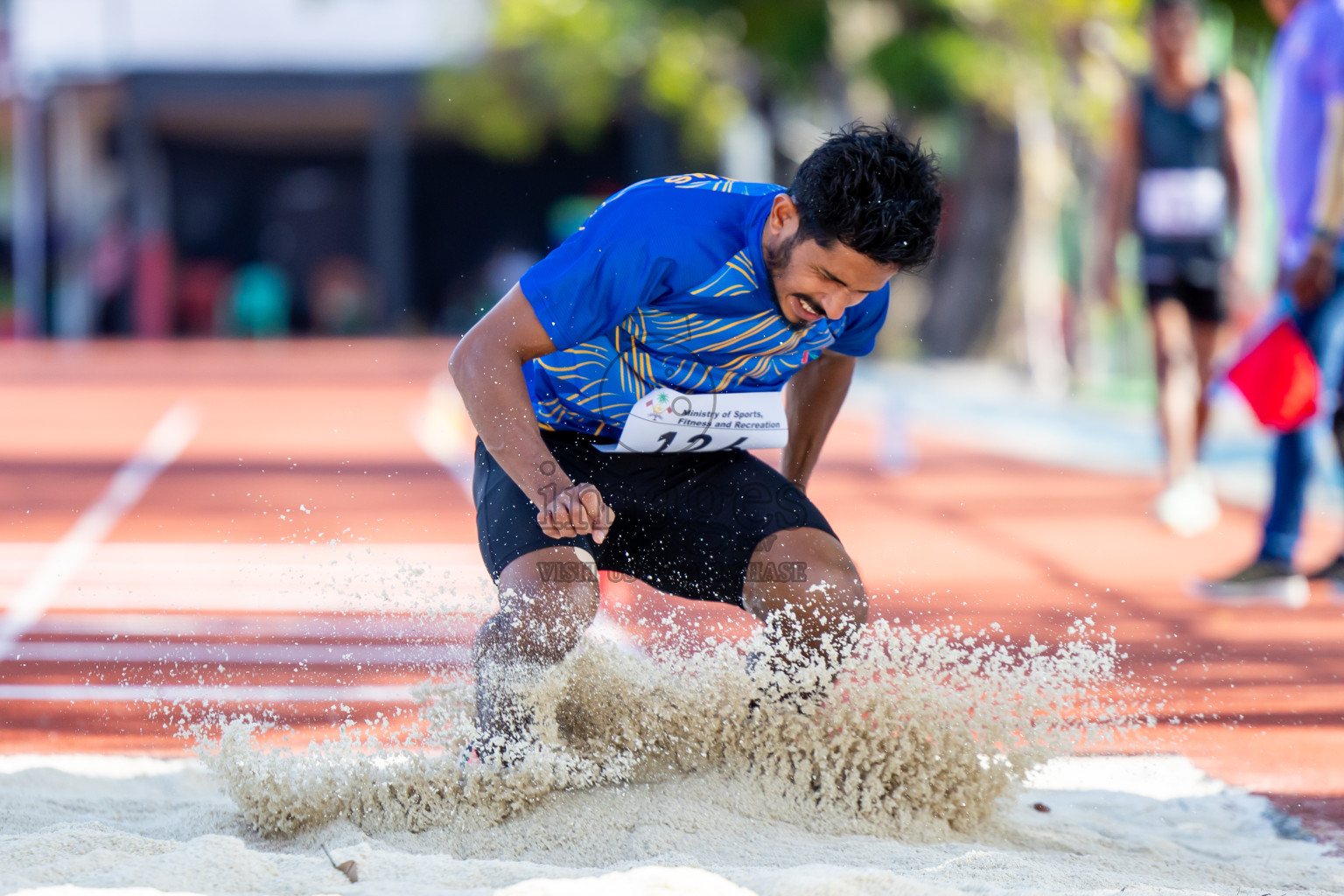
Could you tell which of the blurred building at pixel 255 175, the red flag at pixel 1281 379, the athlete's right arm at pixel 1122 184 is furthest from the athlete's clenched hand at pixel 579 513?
the blurred building at pixel 255 175

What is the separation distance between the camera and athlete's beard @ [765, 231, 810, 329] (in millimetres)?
2930

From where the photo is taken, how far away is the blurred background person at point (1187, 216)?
664 cm

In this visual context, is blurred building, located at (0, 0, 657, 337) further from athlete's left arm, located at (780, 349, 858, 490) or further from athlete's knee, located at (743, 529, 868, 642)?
athlete's knee, located at (743, 529, 868, 642)

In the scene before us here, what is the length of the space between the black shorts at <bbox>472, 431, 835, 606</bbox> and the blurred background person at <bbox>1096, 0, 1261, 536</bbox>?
12.4 ft

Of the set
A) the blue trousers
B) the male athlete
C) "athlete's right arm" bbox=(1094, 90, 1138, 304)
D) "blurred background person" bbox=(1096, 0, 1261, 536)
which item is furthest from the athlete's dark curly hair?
"athlete's right arm" bbox=(1094, 90, 1138, 304)

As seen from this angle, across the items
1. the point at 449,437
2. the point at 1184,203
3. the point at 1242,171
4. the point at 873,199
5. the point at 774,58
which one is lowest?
the point at 449,437

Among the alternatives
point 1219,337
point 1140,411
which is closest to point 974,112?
point 1140,411

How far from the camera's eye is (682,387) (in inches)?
128

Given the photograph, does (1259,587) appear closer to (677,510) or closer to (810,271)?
(677,510)

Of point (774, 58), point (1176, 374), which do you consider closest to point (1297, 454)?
point (1176, 374)

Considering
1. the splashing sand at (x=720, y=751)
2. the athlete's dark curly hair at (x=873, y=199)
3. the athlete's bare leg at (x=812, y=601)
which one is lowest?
the splashing sand at (x=720, y=751)

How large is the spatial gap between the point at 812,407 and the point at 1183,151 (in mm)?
3967

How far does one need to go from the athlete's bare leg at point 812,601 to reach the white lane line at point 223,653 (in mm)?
1535

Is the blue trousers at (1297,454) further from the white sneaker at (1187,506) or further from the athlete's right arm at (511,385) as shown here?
the athlete's right arm at (511,385)
